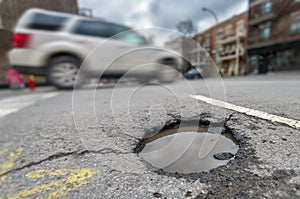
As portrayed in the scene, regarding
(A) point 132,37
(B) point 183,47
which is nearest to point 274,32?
(B) point 183,47

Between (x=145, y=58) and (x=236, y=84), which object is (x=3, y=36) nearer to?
(x=145, y=58)

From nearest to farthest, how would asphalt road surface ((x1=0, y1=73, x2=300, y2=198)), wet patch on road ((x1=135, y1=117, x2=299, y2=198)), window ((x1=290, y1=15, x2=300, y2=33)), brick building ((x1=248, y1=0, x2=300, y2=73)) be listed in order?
wet patch on road ((x1=135, y1=117, x2=299, y2=198))
asphalt road surface ((x1=0, y1=73, x2=300, y2=198))
brick building ((x1=248, y1=0, x2=300, y2=73))
window ((x1=290, y1=15, x2=300, y2=33))

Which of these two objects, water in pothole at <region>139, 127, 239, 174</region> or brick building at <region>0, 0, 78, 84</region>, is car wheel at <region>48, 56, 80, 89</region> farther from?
water in pothole at <region>139, 127, 239, 174</region>

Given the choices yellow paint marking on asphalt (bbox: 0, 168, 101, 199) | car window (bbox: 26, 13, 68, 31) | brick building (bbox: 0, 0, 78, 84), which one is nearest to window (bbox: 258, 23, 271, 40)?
brick building (bbox: 0, 0, 78, 84)

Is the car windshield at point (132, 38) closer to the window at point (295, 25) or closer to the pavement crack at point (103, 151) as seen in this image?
the pavement crack at point (103, 151)

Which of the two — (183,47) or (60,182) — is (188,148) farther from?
(60,182)

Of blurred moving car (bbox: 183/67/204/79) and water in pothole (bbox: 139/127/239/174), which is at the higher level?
blurred moving car (bbox: 183/67/204/79)
